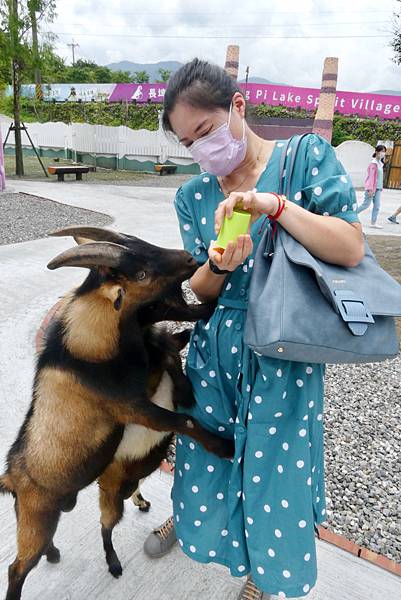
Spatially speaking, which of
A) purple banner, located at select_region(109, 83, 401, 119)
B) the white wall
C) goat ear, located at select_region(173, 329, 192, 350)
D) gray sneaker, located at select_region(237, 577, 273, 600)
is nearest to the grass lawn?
purple banner, located at select_region(109, 83, 401, 119)

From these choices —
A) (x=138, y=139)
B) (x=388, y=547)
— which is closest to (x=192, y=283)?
(x=388, y=547)

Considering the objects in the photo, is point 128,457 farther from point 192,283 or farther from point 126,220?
point 126,220

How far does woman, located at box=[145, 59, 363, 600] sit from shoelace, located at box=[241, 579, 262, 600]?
0.26 m

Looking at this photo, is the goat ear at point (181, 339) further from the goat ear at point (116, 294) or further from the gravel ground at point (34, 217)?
the gravel ground at point (34, 217)

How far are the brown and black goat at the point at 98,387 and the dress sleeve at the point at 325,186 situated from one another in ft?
1.73

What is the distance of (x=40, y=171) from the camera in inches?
738

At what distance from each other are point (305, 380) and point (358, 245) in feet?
1.52

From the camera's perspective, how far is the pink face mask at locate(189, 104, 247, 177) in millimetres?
1529

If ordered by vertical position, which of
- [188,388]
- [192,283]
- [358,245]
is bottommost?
[188,388]

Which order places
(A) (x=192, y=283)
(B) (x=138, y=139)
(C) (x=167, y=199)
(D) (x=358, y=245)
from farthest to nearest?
(B) (x=138, y=139), (C) (x=167, y=199), (A) (x=192, y=283), (D) (x=358, y=245)

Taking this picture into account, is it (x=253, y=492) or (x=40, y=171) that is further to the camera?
(x=40, y=171)

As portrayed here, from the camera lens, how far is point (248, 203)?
1265 millimetres

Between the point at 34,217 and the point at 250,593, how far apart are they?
9.42m

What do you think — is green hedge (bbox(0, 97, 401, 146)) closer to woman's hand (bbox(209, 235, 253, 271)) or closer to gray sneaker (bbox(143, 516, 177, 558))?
gray sneaker (bbox(143, 516, 177, 558))
